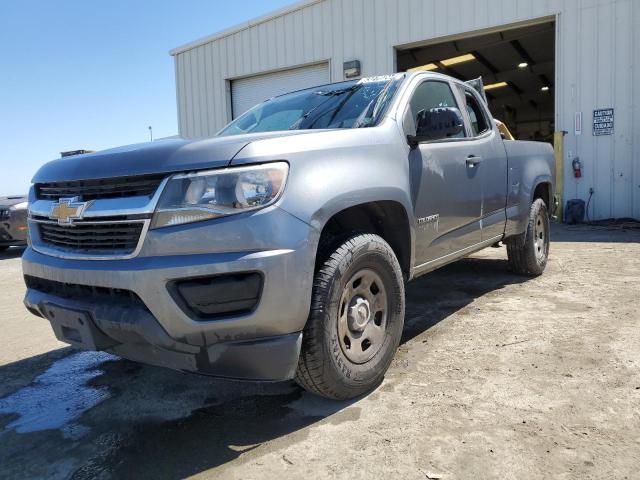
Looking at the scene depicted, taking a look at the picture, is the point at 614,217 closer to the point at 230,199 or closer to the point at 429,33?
the point at 429,33

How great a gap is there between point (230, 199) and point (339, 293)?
0.70m

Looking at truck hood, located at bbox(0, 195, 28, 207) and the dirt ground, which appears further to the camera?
truck hood, located at bbox(0, 195, 28, 207)

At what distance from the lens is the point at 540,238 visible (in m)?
5.59

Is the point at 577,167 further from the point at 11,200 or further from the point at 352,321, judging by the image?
the point at 11,200

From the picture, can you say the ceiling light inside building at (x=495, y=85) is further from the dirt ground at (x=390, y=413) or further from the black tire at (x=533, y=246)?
the dirt ground at (x=390, y=413)

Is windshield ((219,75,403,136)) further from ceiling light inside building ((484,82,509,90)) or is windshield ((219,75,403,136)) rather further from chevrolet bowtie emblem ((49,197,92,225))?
ceiling light inside building ((484,82,509,90))

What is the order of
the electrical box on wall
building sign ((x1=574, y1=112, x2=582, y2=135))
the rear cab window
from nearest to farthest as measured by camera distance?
the rear cab window
building sign ((x1=574, y1=112, x2=582, y2=135))
the electrical box on wall

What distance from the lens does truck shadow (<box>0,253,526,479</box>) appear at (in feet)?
7.55

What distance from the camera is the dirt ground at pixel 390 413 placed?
2.19 meters

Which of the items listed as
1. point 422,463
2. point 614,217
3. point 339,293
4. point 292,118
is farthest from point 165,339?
point 614,217

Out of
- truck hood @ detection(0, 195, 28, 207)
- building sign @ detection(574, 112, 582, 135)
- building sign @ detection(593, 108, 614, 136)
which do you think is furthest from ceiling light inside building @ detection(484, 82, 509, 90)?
truck hood @ detection(0, 195, 28, 207)

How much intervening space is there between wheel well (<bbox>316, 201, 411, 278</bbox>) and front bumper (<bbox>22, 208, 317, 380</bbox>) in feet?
1.20

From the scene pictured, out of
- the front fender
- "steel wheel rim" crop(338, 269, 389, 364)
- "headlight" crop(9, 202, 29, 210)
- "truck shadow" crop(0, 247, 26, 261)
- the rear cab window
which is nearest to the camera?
"steel wheel rim" crop(338, 269, 389, 364)

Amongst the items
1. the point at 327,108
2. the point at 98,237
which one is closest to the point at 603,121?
the point at 327,108
